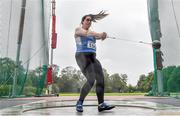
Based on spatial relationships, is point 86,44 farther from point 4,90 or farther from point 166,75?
point 4,90

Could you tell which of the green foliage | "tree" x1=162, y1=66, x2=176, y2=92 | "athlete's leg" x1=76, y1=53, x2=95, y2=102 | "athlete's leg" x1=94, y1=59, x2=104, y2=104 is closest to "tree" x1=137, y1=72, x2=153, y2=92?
"tree" x1=162, y1=66, x2=176, y2=92

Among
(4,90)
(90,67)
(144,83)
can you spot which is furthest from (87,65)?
(144,83)

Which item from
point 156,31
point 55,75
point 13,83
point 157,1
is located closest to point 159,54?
point 156,31

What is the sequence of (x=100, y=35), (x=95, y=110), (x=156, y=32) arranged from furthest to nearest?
(x=156, y=32) < (x=95, y=110) < (x=100, y=35)

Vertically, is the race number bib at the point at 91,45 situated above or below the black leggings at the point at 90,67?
above

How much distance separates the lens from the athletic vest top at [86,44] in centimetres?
495

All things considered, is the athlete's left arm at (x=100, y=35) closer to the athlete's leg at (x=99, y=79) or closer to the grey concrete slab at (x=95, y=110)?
the athlete's leg at (x=99, y=79)

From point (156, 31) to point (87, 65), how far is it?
18.7 ft

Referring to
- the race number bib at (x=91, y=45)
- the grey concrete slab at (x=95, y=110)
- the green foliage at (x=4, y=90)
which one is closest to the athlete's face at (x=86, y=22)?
the race number bib at (x=91, y=45)

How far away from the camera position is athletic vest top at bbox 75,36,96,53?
16.2ft

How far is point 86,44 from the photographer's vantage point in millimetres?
4965

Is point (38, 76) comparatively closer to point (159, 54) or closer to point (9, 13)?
point (9, 13)

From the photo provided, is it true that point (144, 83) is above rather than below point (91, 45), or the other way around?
above

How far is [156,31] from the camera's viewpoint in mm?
10273
